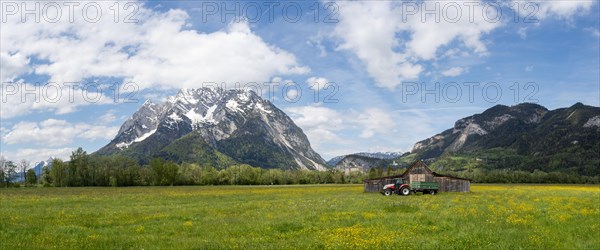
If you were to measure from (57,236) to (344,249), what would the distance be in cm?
1350

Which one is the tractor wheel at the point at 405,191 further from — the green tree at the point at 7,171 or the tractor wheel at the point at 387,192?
the green tree at the point at 7,171

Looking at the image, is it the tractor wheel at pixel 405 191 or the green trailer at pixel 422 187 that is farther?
the green trailer at pixel 422 187

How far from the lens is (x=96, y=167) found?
162 metres

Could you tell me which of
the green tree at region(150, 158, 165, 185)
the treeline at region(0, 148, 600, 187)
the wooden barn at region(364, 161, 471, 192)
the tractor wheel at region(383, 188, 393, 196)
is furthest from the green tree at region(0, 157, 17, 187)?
the tractor wheel at region(383, 188, 393, 196)

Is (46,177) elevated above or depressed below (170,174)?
below

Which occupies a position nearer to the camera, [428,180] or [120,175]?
[428,180]

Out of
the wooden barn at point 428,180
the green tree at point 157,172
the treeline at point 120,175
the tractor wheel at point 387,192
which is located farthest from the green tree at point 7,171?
the tractor wheel at point 387,192

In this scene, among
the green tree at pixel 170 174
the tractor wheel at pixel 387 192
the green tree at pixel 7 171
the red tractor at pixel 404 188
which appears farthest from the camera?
the green tree at pixel 170 174

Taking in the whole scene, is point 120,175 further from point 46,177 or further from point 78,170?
point 46,177

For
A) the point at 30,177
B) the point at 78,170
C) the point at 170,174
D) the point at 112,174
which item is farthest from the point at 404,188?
the point at 30,177

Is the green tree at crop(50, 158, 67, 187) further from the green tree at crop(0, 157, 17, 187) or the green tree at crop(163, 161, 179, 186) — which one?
the green tree at crop(163, 161, 179, 186)

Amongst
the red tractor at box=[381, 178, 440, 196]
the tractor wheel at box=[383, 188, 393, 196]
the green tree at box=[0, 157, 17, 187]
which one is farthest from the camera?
the green tree at box=[0, 157, 17, 187]

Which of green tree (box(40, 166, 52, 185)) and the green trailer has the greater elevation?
the green trailer

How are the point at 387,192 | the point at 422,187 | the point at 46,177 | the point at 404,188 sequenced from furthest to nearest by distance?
1. the point at 46,177
2. the point at 422,187
3. the point at 387,192
4. the point at 404,188
